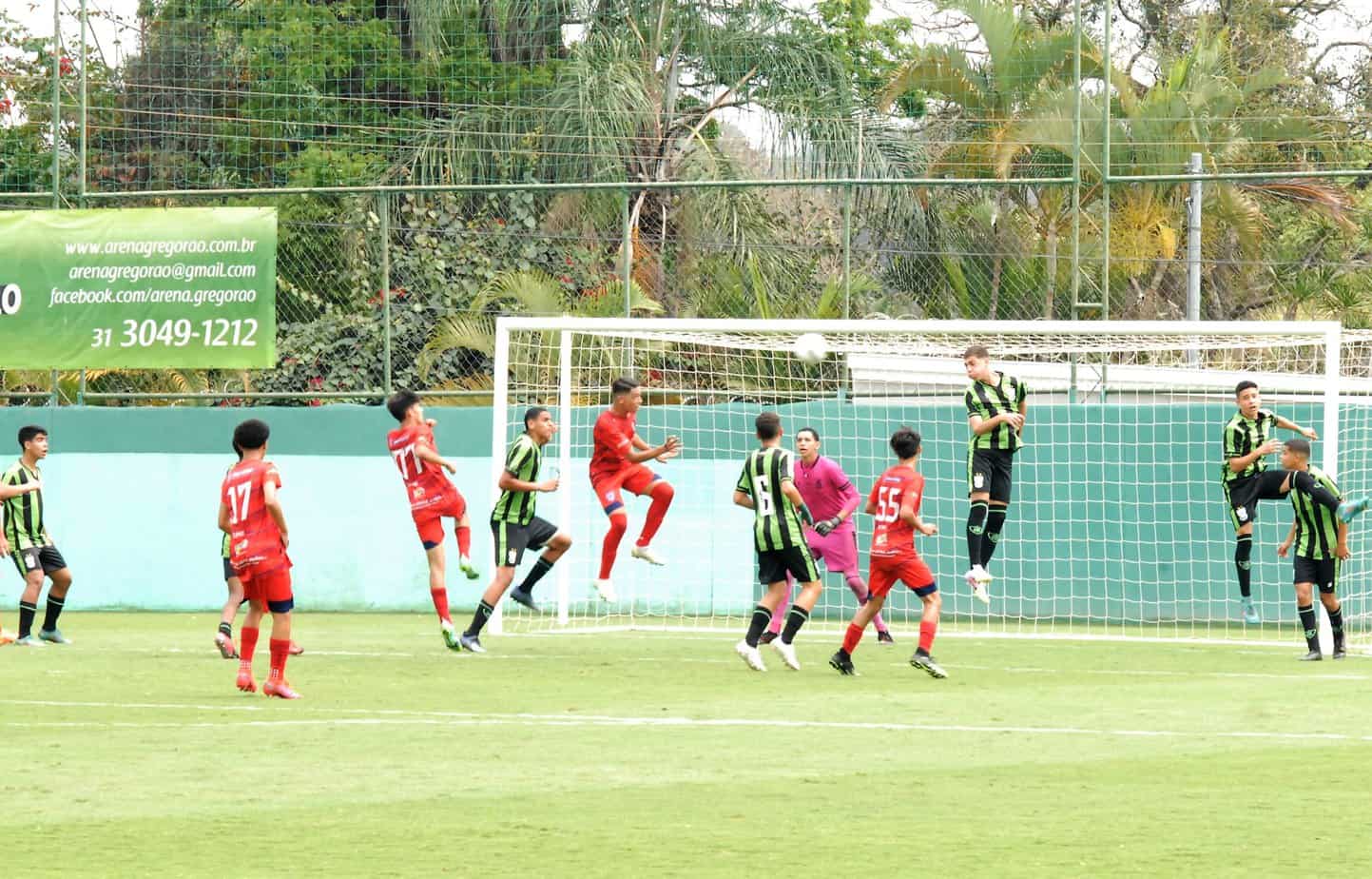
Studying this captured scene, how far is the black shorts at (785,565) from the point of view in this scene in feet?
44.4

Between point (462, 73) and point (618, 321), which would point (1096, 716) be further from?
point (462, 73)

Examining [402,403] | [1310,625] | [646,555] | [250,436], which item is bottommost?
[1310,625]

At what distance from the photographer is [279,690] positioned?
11.9 metres

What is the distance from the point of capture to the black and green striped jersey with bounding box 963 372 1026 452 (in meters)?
16.2

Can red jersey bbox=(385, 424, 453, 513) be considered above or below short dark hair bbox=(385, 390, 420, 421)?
below

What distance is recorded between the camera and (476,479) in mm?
21062

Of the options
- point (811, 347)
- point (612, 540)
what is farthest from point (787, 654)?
point (811, 347)

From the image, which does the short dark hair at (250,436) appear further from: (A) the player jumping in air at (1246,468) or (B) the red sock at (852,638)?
(A) the player jumping in air at (1246,468)

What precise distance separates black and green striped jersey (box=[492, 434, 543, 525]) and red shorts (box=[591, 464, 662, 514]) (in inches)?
53.2

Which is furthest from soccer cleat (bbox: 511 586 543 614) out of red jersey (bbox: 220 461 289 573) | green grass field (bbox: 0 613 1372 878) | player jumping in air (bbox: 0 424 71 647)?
red jersey (bbox: 220 461 289 573)

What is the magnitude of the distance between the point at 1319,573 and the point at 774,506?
418cm

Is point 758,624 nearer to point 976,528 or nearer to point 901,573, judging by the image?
point 901,573

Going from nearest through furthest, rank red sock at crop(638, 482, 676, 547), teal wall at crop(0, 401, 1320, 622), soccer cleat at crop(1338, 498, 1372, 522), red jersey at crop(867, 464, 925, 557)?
red jersey at crop(867, 464, 925, 557) < soccer cleat at crop(1338, 498, 1372, 522) < red sock at crop(638, 482, 676, 547) < teal wall at crop(0, 401, 1320, 622)

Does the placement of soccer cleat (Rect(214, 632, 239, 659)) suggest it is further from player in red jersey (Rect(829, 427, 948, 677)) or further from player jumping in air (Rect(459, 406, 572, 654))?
player in red jersey (Rect(829, 427, 948, 677))
